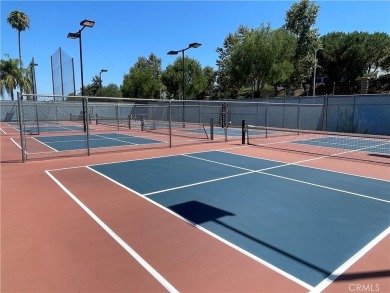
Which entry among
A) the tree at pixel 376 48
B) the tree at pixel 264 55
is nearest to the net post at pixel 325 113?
the tree at pixel 264 55

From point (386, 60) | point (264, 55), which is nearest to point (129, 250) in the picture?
point (264, 55)

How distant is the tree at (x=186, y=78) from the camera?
46.8m

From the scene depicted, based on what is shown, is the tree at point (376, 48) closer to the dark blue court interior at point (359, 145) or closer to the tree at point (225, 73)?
the tree at point (225, 73)

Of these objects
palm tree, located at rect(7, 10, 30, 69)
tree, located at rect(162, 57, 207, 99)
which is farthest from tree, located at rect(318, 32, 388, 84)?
palm tree, located at rect(7, 10, 30, 69)

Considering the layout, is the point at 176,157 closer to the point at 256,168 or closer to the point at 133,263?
the point at 256,168

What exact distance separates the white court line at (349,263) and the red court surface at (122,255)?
0.13ft

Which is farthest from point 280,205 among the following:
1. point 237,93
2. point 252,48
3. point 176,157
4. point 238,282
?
point 237,93

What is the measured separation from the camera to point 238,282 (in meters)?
3.30

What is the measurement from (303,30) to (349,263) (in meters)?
43.0

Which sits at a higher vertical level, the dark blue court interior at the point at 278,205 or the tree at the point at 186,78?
the tree at the point at 186,78

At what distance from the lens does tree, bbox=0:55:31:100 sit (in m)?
44.5

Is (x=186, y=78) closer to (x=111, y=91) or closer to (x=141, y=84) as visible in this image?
(x=141, y=84)

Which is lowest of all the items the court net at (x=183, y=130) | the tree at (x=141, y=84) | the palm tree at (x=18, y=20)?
the court net at (x=183, y=130)

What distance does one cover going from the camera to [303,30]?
134 ft
